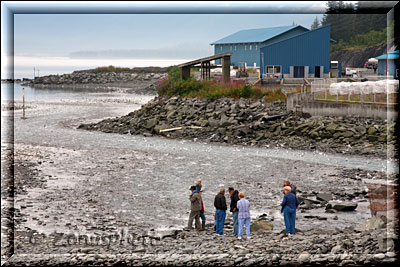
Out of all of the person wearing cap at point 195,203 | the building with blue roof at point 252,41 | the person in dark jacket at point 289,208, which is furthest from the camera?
the building with blue roof at point 252,41

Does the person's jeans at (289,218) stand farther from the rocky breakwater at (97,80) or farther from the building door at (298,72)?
the rocky breakwater at (97,80)

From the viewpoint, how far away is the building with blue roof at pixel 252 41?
2611 inches

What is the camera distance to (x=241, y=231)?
1438 centimetres

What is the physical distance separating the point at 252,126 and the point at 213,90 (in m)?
12.4

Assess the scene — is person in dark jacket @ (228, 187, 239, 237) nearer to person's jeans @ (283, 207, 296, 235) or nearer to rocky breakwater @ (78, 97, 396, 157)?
person's jeans @ (283, 207, 296, 235)

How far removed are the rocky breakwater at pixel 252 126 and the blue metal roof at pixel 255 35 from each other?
880 inches

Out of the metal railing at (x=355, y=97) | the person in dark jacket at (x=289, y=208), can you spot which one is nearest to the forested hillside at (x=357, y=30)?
the metal railing at (x=355, y=97)

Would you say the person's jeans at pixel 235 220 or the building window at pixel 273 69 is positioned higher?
the building window at pixel 273 69

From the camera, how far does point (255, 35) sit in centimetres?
6931

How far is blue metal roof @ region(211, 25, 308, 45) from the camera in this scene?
66.6 metres

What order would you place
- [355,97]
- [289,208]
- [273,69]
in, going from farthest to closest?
[273,69] < [355,97] < [289,208]

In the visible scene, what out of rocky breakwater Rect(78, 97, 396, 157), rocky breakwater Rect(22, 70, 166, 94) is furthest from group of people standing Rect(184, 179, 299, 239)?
rocky breakwater Rect(22, 70, 166, 94)

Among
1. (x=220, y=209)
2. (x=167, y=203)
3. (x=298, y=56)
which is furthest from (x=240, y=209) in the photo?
(x=298, y=56)

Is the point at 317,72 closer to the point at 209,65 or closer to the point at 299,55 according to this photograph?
the point at 299,55
